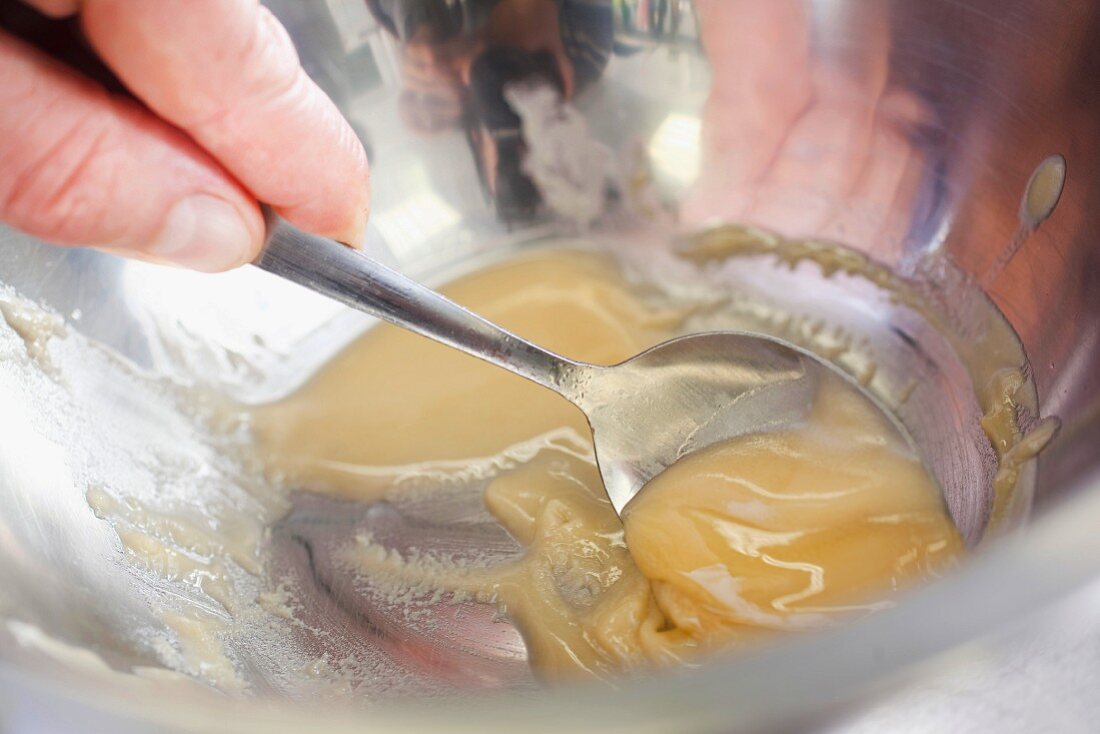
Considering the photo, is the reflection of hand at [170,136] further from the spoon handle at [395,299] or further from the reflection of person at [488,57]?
the reflection of person at [488,57]

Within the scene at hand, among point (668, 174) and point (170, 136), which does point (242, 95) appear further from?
point (668, 174)

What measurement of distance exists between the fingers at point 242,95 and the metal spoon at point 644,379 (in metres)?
0.06

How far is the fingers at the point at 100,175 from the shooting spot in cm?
44

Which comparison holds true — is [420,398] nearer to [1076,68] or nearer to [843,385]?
[843,385]

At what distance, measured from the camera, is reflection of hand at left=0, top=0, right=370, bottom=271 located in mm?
451

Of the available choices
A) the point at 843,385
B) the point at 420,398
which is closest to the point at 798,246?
the point at 843,385

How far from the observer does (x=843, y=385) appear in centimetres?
66

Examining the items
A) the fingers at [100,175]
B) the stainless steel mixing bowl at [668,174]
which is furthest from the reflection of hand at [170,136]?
the stainless steel mixing bowl at [668,174]

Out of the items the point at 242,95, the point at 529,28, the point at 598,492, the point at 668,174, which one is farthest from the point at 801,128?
the point at 242,95

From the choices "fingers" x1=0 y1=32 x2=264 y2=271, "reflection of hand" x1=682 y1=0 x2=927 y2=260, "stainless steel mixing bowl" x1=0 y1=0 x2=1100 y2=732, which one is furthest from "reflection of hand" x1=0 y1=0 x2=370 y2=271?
"reflection of hand" x1=682 y1=0 x2=927 y2=260

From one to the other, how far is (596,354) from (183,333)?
1.09ft

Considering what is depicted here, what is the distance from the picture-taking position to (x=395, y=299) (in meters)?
0.62

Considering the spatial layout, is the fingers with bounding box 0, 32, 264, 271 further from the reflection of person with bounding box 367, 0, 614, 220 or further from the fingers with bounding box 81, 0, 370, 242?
the reflection of person with bounding box 367, 0, 614, 220

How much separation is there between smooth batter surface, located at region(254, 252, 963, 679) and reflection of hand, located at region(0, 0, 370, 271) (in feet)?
0.64
